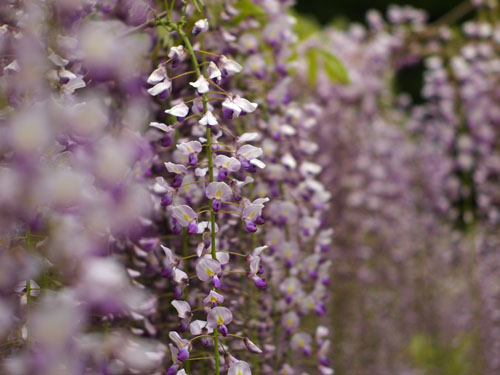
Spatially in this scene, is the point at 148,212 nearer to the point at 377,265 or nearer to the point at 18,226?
the point at 18,226

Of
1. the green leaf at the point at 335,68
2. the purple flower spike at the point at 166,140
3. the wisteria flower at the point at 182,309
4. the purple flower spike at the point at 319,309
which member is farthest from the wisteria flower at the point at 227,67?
the green leaf at the point at 335,68

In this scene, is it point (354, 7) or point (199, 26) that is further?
point (354, 7)

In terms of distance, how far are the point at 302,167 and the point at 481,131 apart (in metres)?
1.10

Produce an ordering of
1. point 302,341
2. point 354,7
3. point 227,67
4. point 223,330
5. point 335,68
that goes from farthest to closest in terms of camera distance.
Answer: point 354,7 → point 335,68 → point 302,341 → point 227,67 → point 223,330

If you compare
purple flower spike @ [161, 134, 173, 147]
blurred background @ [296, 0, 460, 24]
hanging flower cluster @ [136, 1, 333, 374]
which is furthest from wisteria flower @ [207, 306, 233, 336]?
blurred background @ [296, 0, 460, 24]

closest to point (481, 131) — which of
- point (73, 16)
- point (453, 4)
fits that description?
point (73, 16)

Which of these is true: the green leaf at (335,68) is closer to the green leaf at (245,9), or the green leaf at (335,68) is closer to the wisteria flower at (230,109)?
the green leaf at (245,9)

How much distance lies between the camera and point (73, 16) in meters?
0.76

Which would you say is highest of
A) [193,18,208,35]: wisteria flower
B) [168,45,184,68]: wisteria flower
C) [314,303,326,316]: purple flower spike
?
[193,18,208,35]: wisteria flower

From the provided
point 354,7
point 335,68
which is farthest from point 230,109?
point 354,7

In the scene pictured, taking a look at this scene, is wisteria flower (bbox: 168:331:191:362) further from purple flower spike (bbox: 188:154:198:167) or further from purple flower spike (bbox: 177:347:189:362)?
purple flower spike (bbox: 188:154:198:167)

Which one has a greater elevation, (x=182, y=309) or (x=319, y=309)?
(x=182, y=309)

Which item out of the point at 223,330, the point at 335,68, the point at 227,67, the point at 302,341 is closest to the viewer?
the point at 223,330

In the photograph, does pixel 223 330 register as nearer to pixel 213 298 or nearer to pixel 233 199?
pixel 213 298
